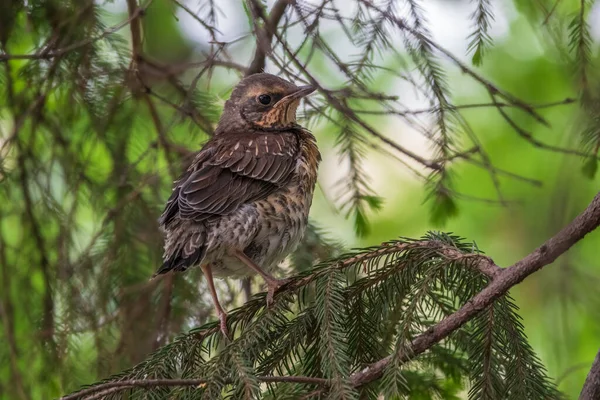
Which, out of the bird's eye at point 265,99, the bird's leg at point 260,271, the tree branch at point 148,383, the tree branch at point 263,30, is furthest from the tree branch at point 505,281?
the bird's eye at point 265,99

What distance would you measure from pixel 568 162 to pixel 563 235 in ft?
2.85

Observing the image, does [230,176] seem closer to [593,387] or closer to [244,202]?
[244,202]

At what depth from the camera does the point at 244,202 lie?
2.86 m

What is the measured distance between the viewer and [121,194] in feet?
11.4

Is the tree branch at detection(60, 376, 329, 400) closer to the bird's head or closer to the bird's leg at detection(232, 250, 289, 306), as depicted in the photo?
the bird's leg at detection(232, 250, 289, 306)

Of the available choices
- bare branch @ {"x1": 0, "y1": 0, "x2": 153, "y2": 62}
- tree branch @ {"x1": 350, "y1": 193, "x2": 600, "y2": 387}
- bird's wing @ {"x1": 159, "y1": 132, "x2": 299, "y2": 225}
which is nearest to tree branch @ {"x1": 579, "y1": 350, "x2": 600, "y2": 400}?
tree branch @ {"x1": 350, "y1": 193, "x2": 600, "y2": 387}

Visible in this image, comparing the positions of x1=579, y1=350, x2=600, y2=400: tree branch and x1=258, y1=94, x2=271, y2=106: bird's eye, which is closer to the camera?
x1=579, y1=350, x2=600, y2=400: tree branch

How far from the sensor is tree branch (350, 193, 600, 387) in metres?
1.76

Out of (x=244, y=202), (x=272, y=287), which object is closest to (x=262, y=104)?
(x=244, y=202)

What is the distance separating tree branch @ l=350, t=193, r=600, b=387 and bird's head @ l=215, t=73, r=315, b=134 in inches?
60.8

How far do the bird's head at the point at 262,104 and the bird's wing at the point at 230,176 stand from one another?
0.20m

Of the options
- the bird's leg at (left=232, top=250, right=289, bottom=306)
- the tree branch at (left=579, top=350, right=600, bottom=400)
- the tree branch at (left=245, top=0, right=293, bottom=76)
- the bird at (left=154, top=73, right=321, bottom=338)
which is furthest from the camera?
the bird at (left=154, top=73, right=321, bottom=338)

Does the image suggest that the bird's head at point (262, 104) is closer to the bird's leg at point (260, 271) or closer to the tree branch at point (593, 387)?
the bird's leg at point (260, 271)

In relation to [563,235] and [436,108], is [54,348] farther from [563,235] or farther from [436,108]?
[563,235]
